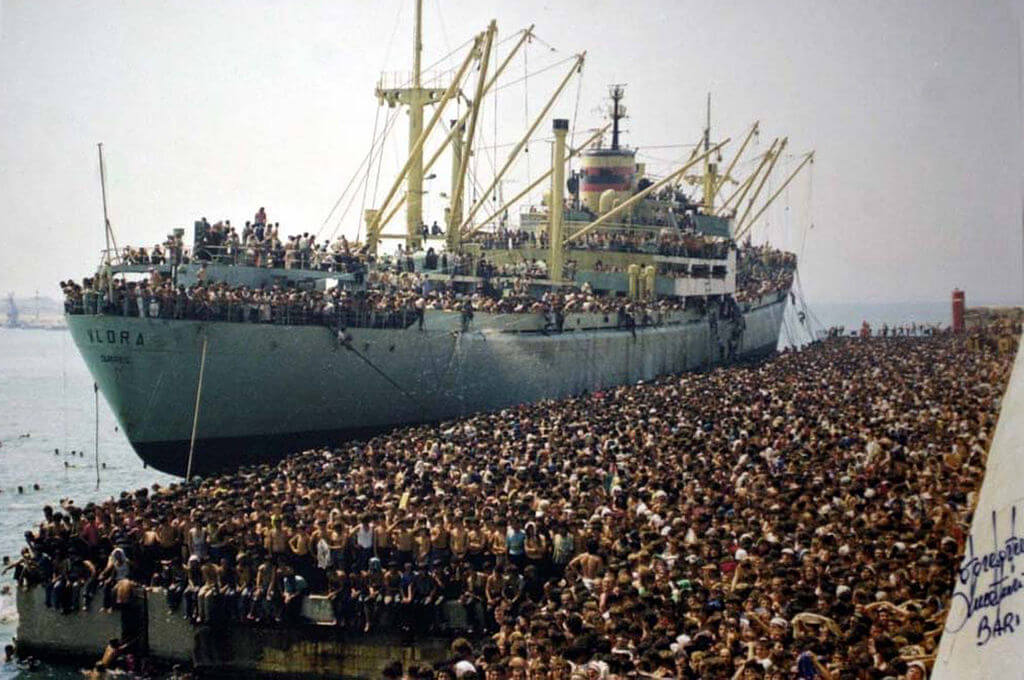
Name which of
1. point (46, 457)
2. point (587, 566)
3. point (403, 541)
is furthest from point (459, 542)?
point (46, 457)

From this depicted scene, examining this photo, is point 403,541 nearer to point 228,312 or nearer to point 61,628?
point 61,628

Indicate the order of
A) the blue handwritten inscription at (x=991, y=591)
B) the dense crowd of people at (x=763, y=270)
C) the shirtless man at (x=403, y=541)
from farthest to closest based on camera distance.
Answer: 1. the dense crowd of people at (x=763, y=270)
2. the shirtless man at (x=403, y=541)
3. the blue handwritten inscription at (x=991, y=591)

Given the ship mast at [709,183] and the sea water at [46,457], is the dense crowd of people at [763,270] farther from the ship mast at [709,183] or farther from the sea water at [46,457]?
the sea water at [46,457]

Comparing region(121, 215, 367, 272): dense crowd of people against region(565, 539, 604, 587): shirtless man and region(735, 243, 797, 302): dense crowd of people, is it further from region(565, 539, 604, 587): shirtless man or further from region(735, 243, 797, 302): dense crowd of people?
region(735, 243, 797, 302): dense crowd of people

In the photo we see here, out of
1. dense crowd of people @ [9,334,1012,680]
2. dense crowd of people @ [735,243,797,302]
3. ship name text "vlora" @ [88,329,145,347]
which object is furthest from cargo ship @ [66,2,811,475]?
dense crowd of people @ [735,243,797,302]

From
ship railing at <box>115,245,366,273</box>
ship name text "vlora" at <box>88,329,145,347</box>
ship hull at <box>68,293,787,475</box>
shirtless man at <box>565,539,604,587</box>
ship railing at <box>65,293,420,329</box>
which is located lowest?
shirtless man at <box>565,539,604,587</box>

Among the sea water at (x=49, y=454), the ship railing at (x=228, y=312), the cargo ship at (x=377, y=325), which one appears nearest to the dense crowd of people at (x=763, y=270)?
the sea water at (x=49, y=454)
